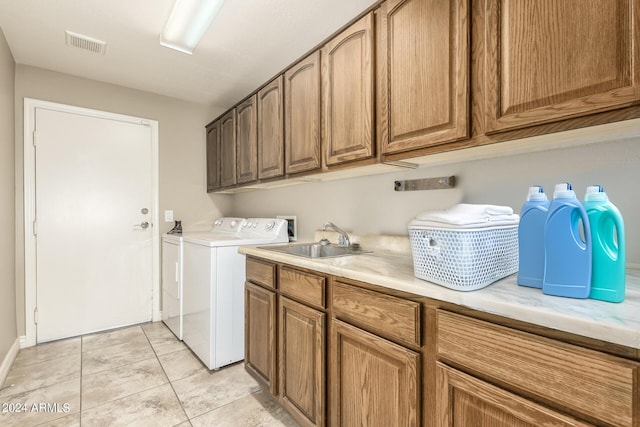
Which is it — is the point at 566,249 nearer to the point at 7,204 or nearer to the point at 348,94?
the point at 348,94

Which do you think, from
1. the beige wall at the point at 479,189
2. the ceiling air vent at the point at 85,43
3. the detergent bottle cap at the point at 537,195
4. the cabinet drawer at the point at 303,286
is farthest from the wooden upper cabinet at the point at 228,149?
the detergent bottle cap at the point at 537,195

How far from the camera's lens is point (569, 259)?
0.78 metres

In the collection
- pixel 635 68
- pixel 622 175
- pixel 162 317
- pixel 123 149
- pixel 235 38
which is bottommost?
pixel 162 317

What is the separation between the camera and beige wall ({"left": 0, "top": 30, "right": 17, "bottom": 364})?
2.01m

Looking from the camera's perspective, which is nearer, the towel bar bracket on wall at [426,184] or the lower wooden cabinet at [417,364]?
the lower wooden cabinet at [417,364]

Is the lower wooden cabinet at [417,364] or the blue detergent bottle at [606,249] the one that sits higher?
the blue detergent bottle at [606,249]

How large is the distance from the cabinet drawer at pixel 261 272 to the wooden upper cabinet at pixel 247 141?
0.81 m

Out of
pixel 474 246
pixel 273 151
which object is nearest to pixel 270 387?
pixel 474 246

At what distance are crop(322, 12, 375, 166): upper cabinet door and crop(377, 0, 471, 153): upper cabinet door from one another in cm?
6

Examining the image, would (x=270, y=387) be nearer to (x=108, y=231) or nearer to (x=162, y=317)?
(x=162, y=317)

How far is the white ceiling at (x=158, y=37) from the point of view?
5.76 feet

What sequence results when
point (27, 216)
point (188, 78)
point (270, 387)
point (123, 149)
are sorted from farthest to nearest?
point (123, 149), point (188, 78), point (27, 216), point (270, 387)

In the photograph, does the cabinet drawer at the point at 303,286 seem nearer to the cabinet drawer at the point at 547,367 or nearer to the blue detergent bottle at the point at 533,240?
the cabinet drawer at the point at 547,367

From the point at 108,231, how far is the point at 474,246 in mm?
3117
